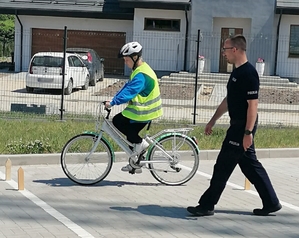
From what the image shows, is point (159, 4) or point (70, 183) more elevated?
point (159, 4)

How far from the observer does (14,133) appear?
11633 mm

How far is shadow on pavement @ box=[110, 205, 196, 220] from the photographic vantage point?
7.34 metres

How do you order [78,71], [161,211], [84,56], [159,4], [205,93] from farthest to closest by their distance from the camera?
1. [159,4]
2. [84,56]
3. [205,93]
4. [78,71]
5. [161,211]

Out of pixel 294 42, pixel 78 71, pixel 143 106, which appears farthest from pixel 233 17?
pixel 143 106

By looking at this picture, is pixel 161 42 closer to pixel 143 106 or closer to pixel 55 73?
pixel 55 73

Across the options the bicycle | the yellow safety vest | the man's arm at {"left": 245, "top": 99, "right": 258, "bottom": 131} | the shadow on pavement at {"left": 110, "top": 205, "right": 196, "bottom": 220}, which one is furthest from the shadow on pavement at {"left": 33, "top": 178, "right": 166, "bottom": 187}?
the man's arm at {"left": 245, "top": 99, "right": 258, "bottom": 131}

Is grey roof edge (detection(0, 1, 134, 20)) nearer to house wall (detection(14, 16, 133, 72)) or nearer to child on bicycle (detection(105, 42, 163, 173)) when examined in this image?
house wall (detection(14, 16, 133, 72))

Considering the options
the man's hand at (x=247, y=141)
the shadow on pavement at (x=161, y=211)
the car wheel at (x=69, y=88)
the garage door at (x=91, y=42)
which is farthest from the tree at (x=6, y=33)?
the man's hand at (x=247, y=141)

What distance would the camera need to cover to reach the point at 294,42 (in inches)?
1136

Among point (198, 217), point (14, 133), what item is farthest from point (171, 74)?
point (198, 217)

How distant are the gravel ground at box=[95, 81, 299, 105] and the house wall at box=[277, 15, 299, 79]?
9.09 feet

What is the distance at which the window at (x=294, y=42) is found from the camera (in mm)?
28516

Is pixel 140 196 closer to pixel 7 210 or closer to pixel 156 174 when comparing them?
pixel 156 174

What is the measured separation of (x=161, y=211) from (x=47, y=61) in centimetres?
1511
